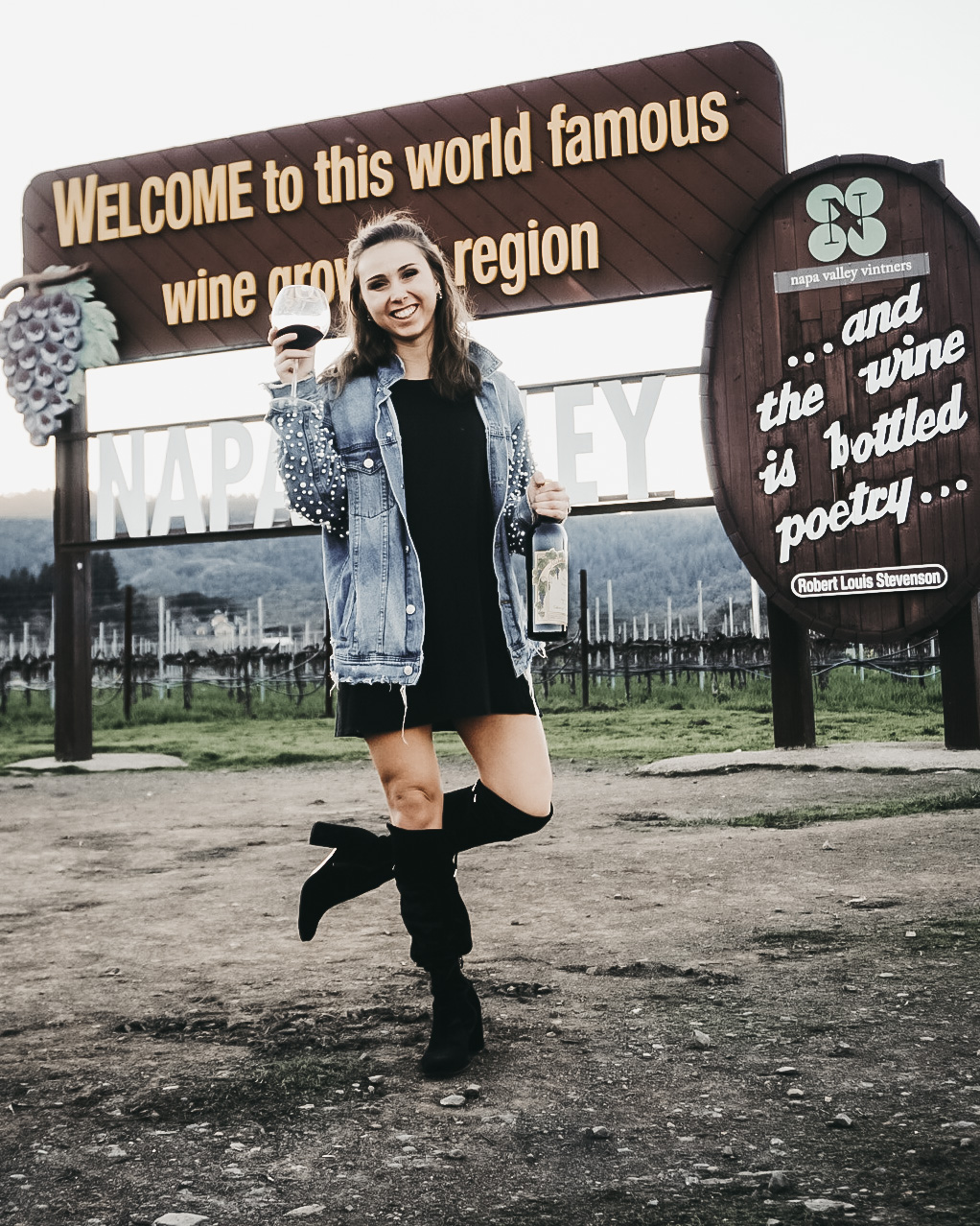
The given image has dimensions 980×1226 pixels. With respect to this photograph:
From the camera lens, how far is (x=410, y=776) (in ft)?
7.42

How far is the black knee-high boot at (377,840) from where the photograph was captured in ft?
7.76

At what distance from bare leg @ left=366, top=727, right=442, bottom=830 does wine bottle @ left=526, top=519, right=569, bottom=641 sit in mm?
328

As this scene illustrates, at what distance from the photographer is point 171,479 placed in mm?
9188

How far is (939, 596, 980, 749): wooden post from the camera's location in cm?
718

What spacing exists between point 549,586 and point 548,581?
11 mm

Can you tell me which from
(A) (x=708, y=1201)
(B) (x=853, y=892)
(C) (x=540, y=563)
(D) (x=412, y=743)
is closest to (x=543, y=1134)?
(A) (x=708, y=1201)

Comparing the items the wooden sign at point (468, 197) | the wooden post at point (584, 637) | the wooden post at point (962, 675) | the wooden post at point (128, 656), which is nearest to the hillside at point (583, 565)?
the wooden post at point (584, 637)

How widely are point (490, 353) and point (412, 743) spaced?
919 millimetres

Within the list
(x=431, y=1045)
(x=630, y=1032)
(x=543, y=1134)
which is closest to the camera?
(x=543, y=1134)

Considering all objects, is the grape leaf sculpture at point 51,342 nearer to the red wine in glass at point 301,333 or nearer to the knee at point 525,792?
the red wine in glass at point 301,333

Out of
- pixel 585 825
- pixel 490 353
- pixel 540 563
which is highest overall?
pixel 490 353

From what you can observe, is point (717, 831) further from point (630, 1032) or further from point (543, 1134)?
point (543, 1134)

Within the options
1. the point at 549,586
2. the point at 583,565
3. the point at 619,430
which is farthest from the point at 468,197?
the point at 583,565

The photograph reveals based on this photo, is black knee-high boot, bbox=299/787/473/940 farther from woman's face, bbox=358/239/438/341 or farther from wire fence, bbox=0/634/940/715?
wire fence, bbox=0/634/940/715
